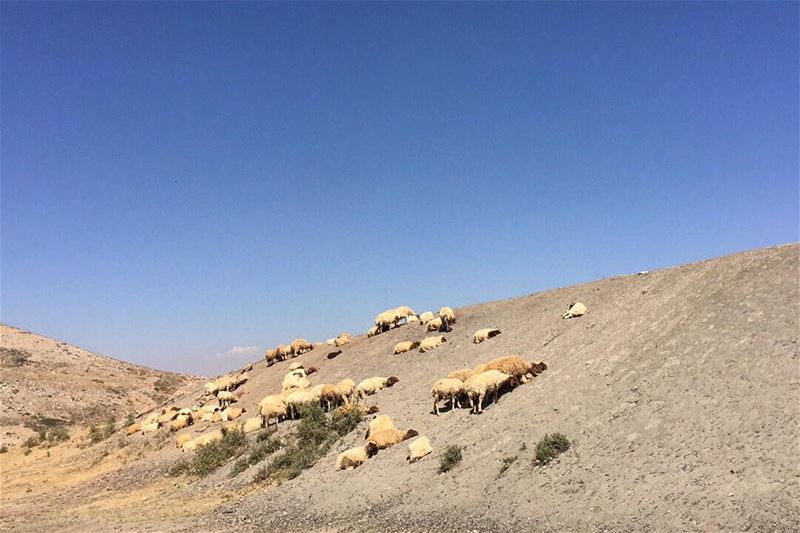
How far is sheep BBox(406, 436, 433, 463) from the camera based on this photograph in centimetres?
1688

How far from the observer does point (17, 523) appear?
19.1 m

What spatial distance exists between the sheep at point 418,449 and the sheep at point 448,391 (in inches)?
121

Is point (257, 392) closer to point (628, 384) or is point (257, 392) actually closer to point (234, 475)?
point (234, 475)

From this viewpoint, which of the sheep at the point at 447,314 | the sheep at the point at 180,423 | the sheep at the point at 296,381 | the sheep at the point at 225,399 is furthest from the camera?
the sheep at the point at 225,399

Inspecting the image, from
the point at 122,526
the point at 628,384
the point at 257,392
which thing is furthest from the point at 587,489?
the point at 257,392

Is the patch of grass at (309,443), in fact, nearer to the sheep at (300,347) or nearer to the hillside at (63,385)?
the sheep at (300,347)

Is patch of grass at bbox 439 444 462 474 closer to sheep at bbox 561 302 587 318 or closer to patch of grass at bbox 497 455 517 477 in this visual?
patch of grass at bbox 497 455 517 477

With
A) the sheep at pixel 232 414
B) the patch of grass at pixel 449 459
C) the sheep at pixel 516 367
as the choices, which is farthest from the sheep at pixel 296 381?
the patch of grass at pixel 449 459

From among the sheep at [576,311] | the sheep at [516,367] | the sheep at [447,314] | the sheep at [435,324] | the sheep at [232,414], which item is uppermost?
the sheep at [447,314]

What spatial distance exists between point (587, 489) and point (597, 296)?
711 inches

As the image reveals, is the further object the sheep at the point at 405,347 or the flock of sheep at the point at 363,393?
the sheep at the point at 405,347

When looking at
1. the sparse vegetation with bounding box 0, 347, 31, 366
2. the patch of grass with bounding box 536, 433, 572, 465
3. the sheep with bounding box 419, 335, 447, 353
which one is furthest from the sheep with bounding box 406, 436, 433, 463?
the sparse vegetation with bounding box 0, 347, 31, 366

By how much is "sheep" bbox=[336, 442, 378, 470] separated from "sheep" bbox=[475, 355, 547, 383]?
17.0 feet

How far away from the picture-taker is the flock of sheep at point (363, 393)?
19.1m
